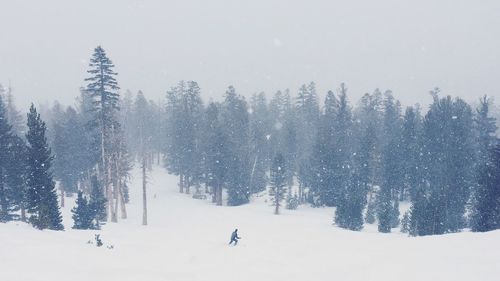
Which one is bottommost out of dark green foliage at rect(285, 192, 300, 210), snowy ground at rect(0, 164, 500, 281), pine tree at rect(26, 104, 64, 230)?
dark green foliage at rect(285, 192, 300, 210)

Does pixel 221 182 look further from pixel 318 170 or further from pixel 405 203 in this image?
pixel 405 203

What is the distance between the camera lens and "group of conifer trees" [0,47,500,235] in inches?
1148

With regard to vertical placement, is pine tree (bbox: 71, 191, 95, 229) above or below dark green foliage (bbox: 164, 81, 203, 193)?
below

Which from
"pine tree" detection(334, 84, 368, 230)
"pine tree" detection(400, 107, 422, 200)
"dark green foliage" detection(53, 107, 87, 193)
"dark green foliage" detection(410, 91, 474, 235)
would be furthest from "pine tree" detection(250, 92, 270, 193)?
"dark green foliage" detection(53, 107, 87, 193)

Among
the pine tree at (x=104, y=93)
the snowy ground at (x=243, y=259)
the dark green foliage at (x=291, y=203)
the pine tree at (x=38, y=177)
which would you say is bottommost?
the dark green foliage at (x=291, y=203)

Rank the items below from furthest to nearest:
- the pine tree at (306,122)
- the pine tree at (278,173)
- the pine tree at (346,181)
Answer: the pine tree at (306,122) → the pine tree at (278,173) → the pine tree at (346,181)

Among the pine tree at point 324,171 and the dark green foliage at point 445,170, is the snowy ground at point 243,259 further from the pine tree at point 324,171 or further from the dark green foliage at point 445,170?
the pine tree at point 324,171

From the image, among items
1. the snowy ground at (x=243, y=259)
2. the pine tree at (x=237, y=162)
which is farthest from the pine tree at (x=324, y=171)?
the snowy ground at (x=243, y=259)

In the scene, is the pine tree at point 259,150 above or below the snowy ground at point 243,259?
above

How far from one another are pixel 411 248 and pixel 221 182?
128 ft

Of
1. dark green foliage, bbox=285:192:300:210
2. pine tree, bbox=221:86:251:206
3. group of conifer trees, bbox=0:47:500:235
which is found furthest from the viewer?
pine tree, bbox=221:86:251:206

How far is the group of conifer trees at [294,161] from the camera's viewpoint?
2917cm

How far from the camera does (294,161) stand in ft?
214

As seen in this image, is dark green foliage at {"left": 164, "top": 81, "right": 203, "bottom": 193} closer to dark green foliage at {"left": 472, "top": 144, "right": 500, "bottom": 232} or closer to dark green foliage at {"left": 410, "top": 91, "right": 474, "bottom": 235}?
dark green foliage at {"left": 410, "top": 91, "right": 474, "bottom": 235}
